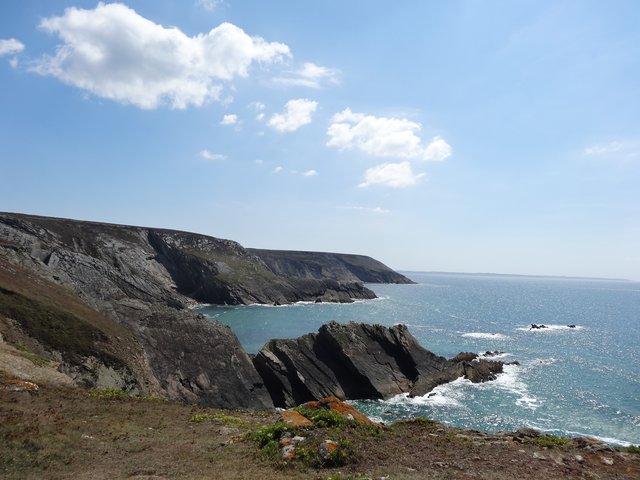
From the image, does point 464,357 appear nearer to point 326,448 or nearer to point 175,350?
point 175,350

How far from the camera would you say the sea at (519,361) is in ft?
129

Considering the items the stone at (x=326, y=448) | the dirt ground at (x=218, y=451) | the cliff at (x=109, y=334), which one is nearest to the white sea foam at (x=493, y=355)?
the cliff at (x=109, y=334)

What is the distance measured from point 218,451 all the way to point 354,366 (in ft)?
114

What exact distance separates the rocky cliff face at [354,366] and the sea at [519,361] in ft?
6.02

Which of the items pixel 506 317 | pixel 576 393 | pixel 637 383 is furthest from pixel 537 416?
pixel 506 317

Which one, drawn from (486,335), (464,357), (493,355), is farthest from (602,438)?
(486,335)

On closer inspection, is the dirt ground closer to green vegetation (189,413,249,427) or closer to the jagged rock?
green vegetation (189,413,249,427)

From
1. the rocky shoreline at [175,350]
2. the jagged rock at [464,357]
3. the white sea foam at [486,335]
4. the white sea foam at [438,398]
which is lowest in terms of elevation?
the white sea foam at [438,398]

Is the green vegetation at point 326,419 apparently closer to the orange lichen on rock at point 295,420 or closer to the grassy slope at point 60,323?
the orange lichen on rock at point 295,420

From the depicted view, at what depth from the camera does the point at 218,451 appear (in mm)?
14602

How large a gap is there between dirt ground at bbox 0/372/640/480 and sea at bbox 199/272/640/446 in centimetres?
2307

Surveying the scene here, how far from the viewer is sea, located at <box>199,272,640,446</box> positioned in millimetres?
39219

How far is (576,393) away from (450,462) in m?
42.4

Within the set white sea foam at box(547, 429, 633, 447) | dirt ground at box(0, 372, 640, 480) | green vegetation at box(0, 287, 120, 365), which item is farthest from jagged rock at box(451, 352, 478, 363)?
green vegetation at box(0, 287, 120, 365)
